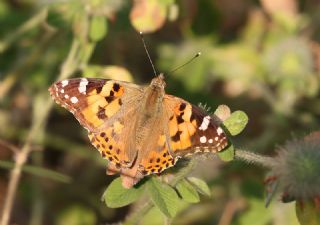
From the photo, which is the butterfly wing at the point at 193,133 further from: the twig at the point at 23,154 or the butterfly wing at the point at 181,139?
the twig at the point at 23,154

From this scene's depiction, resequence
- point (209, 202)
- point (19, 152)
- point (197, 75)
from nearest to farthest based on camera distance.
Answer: point (19, 152) → point (209, 202) → point (197, 75)

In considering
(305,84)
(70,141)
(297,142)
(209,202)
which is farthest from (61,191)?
(297,142)

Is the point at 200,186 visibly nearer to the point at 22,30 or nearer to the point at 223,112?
the point at 223,112

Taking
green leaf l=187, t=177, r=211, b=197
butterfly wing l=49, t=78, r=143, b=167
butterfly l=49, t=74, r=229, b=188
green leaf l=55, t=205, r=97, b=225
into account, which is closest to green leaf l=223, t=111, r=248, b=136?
butterfly l=49, t=74, r=229, b=188

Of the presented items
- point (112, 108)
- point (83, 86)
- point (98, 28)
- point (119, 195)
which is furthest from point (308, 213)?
point (98, 28)

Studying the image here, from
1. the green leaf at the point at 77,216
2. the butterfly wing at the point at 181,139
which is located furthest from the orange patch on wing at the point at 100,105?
the green leaf at the point at 77,216

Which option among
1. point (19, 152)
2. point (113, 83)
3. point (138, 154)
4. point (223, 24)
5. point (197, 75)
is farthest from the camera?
point (223, 24)

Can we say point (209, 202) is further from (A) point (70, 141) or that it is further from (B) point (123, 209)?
(A) point (70, 141)
